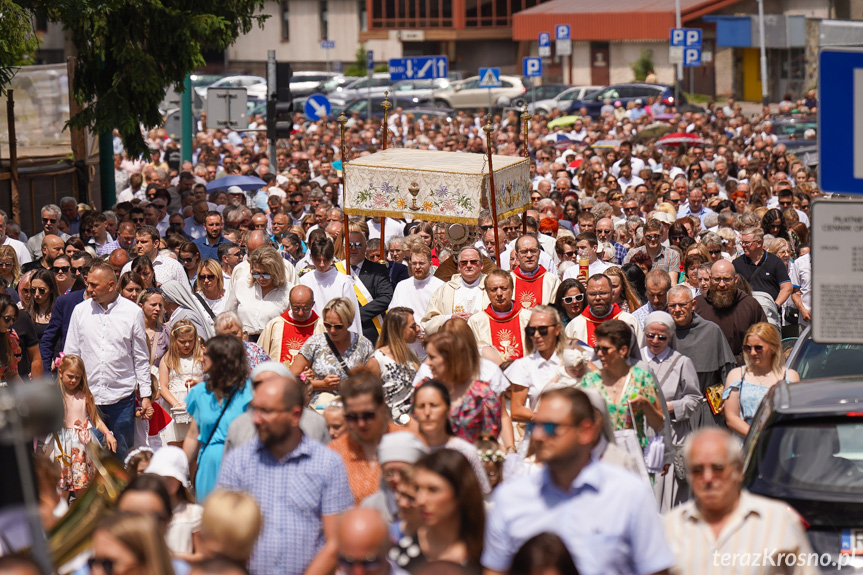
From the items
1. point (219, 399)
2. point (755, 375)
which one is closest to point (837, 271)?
point (755, 375)

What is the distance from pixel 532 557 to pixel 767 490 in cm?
190

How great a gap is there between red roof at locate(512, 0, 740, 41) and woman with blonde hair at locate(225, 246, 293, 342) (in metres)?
47.2

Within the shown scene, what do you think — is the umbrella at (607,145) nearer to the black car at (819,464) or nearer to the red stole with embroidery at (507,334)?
the red stole with embroidery at (507,334)

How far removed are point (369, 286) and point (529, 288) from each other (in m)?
1.53

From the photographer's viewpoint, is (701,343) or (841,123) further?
(701,343)

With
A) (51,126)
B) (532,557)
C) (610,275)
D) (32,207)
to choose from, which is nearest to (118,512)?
(532,557)

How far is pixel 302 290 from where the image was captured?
376 inches

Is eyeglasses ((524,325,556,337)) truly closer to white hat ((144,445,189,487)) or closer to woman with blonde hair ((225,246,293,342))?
white hat ((144,445,189,487))

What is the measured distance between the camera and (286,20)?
7700cm

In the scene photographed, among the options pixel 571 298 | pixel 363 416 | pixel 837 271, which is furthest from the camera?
pixel 571 298

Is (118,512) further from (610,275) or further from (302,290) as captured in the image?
(610,275)

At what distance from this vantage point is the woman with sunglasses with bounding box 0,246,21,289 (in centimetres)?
1212

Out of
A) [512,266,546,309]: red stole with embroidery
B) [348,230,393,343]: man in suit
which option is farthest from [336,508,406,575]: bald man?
[348,230,393,343]: man in suit

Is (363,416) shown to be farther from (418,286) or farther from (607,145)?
(607,145)
